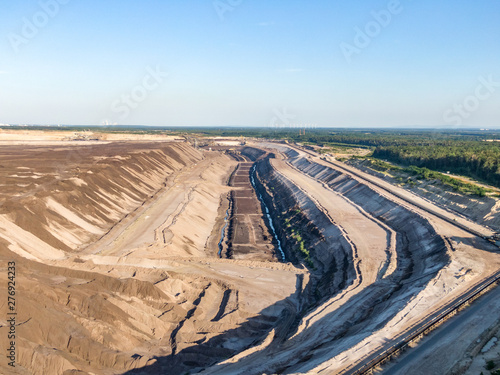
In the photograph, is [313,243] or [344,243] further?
[313,243]

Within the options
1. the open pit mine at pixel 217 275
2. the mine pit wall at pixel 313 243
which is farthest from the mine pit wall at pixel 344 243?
the open pit mine at pixel 217 275

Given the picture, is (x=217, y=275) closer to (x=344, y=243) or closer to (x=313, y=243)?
(x=313, y=243)

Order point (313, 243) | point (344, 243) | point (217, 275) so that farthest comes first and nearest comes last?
point (313, 243), point (344, 243), point (217, 275)

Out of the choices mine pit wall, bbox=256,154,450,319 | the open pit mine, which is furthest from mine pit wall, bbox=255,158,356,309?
the open pit mine

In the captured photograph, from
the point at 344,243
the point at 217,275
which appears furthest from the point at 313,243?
the point at 217,275

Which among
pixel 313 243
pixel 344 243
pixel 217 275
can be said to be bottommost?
pixel 313 243

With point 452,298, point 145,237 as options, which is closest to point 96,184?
point 145,237
